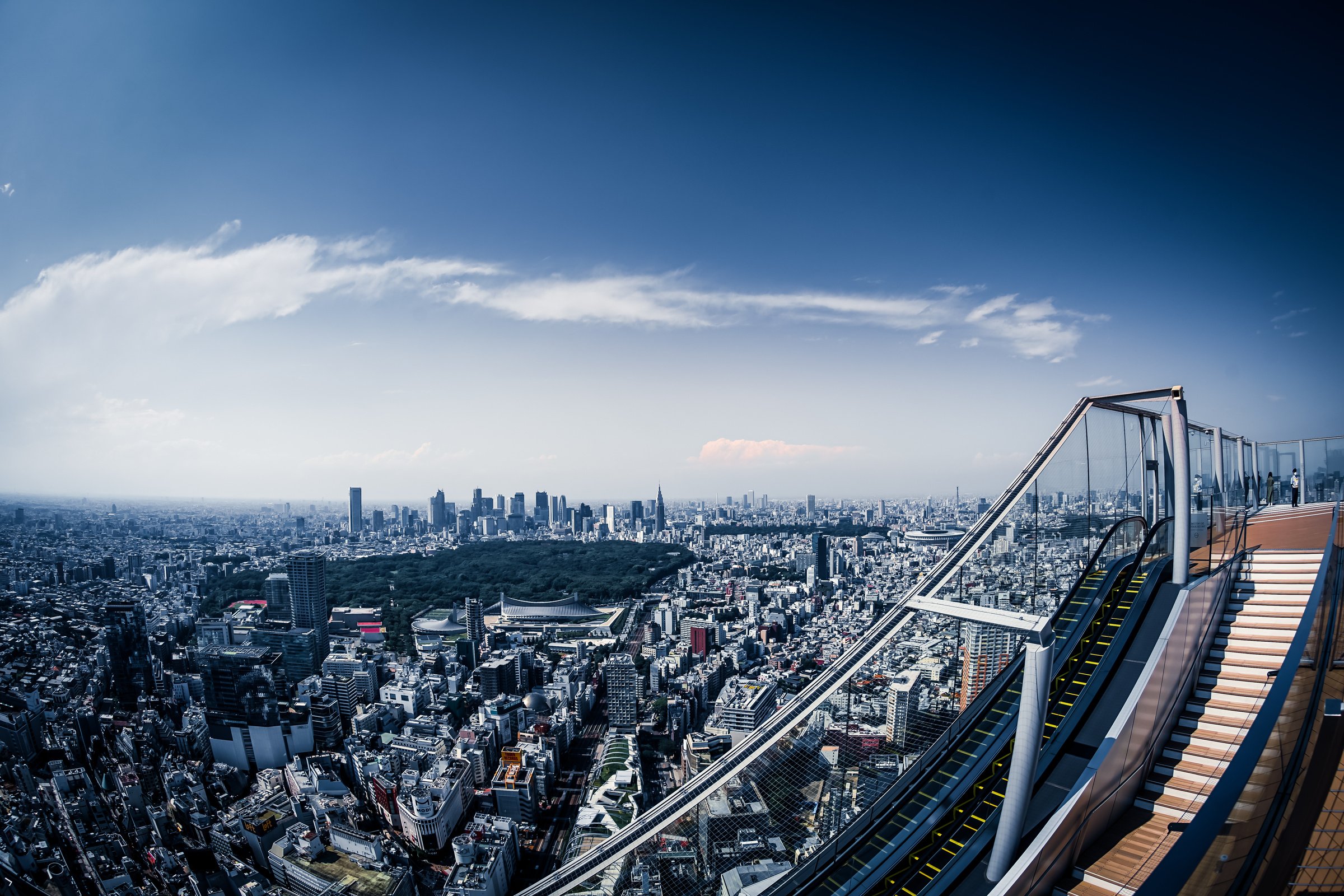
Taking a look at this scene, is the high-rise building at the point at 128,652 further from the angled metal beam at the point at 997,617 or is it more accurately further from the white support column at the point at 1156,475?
the white support column at the point at 1156,475

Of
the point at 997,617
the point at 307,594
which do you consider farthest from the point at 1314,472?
the point at 307,594

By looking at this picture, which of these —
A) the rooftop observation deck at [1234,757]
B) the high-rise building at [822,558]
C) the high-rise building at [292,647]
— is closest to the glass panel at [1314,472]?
the rooftop observation deck at [1234,757]

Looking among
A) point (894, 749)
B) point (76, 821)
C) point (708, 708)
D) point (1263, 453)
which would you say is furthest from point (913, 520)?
point (76, 821)

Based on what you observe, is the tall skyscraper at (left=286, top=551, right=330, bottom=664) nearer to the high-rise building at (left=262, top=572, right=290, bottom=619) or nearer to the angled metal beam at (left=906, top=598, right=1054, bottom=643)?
the high-rise building at (left=262, top=572, right=290, bottom=619)

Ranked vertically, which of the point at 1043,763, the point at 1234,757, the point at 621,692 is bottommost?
the point at 621,692

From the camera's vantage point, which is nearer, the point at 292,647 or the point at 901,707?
the point at 901,707

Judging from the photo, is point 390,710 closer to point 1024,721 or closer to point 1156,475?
point 1024,721
